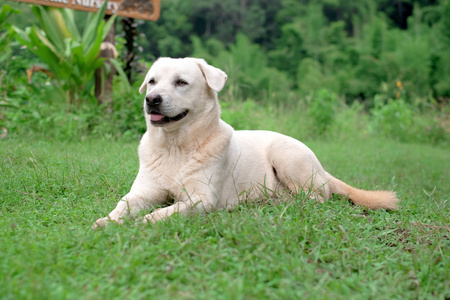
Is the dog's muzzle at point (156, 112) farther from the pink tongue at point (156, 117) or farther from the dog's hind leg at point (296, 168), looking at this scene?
the dog's hind leg at point (296, 168)

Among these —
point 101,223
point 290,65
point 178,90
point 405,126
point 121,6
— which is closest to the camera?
point 101,223

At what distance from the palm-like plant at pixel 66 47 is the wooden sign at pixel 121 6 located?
0.23 m

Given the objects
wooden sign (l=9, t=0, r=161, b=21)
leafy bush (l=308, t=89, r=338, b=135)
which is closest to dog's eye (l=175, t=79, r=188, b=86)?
wooden sign (l=9, t=0, r=161, b=21)

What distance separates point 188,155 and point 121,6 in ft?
17.4

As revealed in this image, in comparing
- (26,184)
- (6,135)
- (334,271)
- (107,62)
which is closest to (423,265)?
(334,271)

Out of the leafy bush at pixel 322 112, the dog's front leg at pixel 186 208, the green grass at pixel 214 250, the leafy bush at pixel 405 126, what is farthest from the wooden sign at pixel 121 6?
the leafy bush at pixel 405 126

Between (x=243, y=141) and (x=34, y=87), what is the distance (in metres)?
4.62

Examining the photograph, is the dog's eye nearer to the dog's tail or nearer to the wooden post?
the dog's tail

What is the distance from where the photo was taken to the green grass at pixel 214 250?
78.7 inches

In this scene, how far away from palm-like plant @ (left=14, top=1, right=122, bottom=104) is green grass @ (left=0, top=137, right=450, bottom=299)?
3587mm

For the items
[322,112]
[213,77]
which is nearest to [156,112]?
[213,77]

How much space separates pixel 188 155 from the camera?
3.26 meters

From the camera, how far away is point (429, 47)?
26344mm

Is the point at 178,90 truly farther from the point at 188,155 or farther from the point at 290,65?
the point at 290,65
